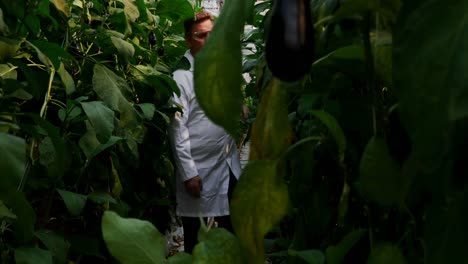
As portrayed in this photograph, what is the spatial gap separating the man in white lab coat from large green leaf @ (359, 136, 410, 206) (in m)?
2.39

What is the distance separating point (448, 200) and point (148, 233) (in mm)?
383

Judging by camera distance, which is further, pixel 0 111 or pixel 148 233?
pixel 0 111

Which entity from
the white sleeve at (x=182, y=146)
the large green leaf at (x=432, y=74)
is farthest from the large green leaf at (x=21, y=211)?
the white sleeve at (x=182, y=146)

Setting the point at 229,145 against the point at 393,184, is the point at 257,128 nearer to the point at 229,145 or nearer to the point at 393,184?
the point at 393,184

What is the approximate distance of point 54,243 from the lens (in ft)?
5.16

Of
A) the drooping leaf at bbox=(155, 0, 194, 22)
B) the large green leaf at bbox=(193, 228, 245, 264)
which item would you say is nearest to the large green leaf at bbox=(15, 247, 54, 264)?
the large green leaf at bbox=(193, 228, 245, 264)

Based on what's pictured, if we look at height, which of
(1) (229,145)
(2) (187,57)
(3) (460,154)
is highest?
(3) (460,154)

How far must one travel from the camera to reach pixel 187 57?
308cm

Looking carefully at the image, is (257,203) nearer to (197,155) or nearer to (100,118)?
(100,118)

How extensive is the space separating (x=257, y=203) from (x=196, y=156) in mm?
2478

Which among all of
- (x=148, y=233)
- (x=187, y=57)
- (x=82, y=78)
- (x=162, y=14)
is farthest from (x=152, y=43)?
(x=148, y=233)

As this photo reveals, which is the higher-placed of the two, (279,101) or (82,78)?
(279,101)

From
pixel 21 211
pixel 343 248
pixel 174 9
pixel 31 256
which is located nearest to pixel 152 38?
pixel 174 9

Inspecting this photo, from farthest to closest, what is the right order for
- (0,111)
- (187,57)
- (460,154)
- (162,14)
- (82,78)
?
(162,14) < (187,57) < (82,78) < (0,111) < (460,154)
